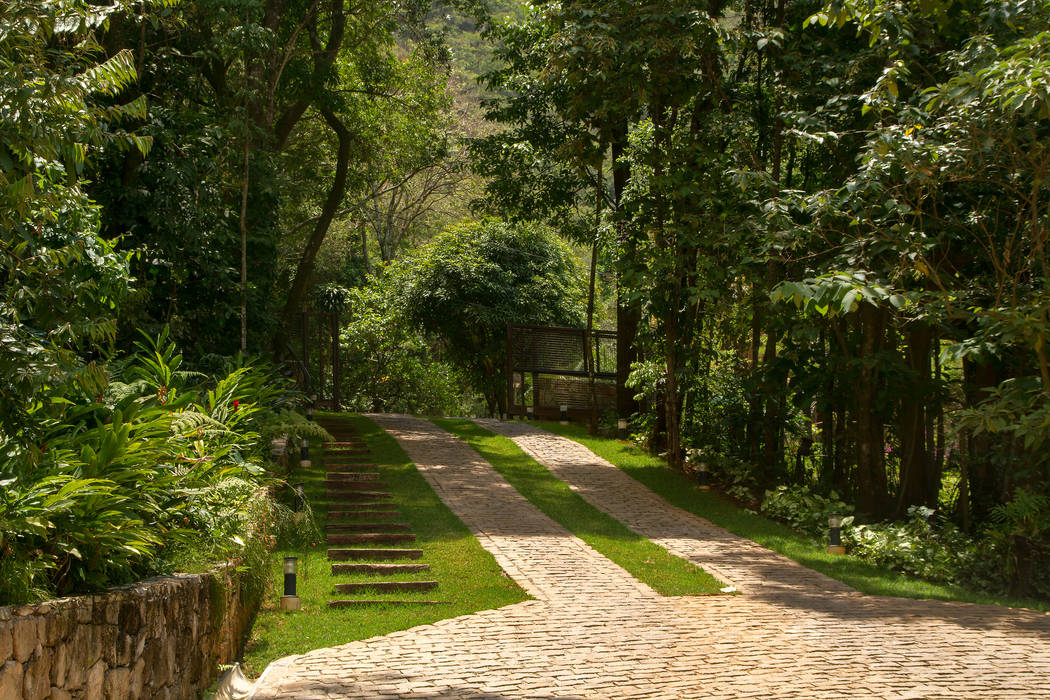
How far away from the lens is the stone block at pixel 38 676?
4.50 m

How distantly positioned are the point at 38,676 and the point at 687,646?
525cm

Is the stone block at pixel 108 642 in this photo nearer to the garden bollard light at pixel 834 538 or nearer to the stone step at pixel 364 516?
the stone step at pixel 364 516

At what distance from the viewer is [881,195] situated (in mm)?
11734

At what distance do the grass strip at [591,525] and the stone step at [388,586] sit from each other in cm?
241

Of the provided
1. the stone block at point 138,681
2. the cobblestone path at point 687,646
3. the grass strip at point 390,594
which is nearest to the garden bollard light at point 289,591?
the grass strip at point 390,594

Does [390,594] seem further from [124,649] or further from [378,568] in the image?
[124,649]

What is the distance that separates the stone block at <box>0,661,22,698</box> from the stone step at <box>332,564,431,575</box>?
20.1ft

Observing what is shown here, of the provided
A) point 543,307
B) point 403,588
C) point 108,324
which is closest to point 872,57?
point 403,588

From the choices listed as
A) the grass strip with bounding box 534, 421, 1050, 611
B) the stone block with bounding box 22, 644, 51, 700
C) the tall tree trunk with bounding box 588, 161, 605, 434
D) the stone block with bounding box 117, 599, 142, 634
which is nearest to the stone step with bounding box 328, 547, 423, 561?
the grass strip with bounding box 534, 421, 1050, 611

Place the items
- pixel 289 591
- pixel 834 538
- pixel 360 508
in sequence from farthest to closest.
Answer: pixel 360 508
pixel 834 538
pixel 289 591

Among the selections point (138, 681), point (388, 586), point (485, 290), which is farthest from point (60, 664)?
point (485, 290)

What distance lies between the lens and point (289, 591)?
9.22 meters

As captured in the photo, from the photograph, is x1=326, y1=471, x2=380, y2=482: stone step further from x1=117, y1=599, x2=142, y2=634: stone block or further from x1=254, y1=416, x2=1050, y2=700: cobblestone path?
x1=117, y1=599, x2=142, y2=634: stone block

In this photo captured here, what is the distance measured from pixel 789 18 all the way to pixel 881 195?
5999mm
